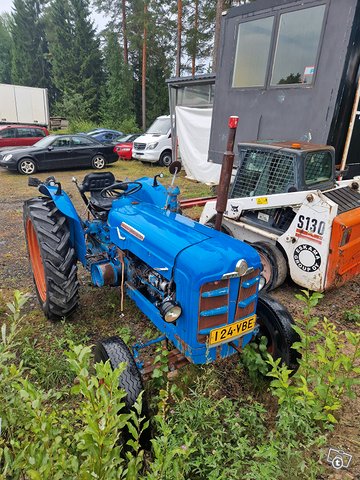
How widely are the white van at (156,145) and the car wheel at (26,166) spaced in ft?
12.8

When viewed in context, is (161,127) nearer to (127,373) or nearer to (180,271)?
(180,271)

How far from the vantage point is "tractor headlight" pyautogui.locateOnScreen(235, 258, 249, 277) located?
83.4 inches

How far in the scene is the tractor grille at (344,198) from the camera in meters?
3.78

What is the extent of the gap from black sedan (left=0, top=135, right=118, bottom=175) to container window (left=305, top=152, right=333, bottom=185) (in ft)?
29.5

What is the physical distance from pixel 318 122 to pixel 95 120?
2616cm

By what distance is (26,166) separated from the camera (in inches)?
415

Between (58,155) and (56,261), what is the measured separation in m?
8.98

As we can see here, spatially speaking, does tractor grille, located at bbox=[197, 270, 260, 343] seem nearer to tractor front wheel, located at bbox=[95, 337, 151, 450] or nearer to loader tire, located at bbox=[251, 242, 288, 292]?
tractor front wheel, located at bbox=[95, 337, 151, 450]

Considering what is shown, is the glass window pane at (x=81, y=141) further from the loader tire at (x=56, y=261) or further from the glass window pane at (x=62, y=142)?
the loader tire at (x=56, y=261)

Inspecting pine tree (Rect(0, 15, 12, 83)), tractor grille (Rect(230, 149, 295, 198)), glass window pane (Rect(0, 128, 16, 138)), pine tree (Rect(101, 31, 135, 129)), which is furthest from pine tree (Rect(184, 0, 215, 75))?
pine tree (Rect(0, 15, 12, 83))

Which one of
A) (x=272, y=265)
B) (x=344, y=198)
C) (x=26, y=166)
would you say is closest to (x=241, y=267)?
(x=272, y=265)

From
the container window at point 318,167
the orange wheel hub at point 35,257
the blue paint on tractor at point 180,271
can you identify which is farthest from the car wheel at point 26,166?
the container window at point 318,167

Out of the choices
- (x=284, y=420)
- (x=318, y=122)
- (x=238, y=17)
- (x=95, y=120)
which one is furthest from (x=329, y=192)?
(x=95, y=120)

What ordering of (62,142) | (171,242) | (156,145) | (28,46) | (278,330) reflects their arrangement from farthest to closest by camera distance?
(28,46) < (156,145) < (62,142) < (278,330) < (171,242)
